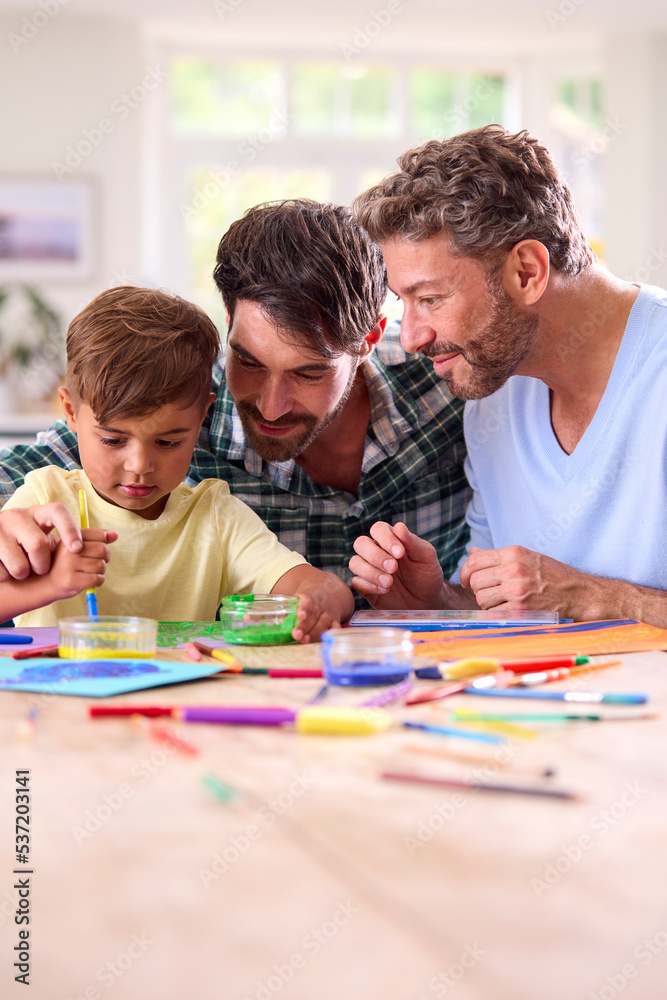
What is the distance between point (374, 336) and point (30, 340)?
4.22 m

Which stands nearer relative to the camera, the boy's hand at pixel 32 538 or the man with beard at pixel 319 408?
the boy's hand at pixel 32 538

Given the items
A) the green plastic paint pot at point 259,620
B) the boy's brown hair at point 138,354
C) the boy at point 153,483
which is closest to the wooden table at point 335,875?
the green plastic paint pot at point 259,620

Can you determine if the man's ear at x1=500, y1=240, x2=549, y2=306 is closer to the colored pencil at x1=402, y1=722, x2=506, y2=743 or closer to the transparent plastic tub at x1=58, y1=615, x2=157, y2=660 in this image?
the transparent plastic tub at x1=58, y1=615, x2=157, y2=660

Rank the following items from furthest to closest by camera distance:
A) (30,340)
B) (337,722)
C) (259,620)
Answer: (30,340) → (259,620) → (337,722)

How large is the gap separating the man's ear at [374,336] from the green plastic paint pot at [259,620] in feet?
2.50

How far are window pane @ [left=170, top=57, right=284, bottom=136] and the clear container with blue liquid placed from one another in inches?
234

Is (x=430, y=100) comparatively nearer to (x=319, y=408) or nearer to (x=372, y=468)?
(x=372, y=468)

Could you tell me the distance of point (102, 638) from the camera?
3.31ft

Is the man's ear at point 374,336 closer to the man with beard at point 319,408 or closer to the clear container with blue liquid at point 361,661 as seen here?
the man with beard at point 319,408

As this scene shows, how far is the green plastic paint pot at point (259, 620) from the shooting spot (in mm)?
1168

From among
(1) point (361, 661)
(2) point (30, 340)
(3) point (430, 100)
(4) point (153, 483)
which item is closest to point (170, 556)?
(4) point (153, 483)

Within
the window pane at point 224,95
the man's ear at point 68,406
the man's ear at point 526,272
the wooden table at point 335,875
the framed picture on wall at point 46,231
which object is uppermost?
the window pane at point 224,95

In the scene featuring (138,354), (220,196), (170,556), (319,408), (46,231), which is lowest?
(170,556)

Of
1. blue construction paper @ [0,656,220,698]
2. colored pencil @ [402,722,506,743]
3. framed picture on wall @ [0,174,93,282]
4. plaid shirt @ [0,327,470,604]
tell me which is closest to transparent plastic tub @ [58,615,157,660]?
blue construction paper @ [0,656,220,698]
